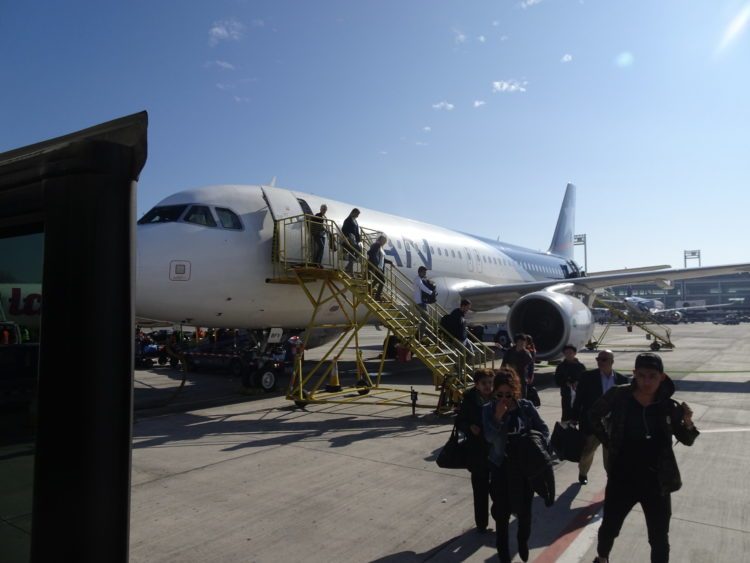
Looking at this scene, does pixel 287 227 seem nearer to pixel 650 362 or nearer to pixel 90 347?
pixel 650 362

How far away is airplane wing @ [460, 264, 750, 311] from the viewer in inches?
571

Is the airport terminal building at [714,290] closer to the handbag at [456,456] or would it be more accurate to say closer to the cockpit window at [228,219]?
the cockpit window at [228,219]

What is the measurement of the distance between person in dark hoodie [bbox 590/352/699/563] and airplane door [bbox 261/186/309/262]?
7233 mm

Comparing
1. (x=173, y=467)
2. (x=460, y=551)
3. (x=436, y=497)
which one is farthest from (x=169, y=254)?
(x=460, y=551)

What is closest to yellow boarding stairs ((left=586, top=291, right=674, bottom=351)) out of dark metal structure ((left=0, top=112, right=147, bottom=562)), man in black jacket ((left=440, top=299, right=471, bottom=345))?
man in black jacket ((left=440, top=299, right=471, bottom=345))

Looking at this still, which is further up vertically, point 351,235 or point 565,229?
point 565,229

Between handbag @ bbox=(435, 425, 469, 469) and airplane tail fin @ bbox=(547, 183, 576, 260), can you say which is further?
airplane tail fin @ bbox=(547, 183, 576, 260)

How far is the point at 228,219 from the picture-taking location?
945 cm

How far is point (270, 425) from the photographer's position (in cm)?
804

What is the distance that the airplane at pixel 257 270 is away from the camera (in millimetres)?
8641

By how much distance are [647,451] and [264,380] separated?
28.8 ft

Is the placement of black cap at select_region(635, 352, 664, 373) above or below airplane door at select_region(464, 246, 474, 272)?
below

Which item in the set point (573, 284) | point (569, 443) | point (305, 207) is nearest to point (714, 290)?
point (573, 284)

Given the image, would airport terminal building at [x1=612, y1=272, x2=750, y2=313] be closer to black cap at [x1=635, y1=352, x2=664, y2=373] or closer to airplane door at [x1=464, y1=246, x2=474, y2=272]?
airplane door at [x1=464, y1=246, x2=474, y2=272]
